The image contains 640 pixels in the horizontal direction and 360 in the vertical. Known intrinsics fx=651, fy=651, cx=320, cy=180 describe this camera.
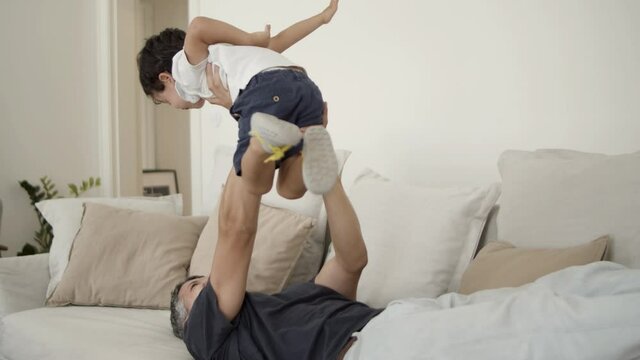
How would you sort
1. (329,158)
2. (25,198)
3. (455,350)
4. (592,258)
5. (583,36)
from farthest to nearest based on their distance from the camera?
(25,198) < (583,36) < (592,258) < (329,158) < (455,350)

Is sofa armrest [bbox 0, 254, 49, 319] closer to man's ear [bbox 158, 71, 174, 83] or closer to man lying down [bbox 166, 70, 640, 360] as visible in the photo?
man lying down [bbox 166, 70, 640, 360]

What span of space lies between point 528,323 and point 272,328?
0.72 metres

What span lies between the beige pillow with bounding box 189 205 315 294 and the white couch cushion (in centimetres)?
33

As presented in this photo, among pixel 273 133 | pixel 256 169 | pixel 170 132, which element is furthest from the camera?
pixel 170 132

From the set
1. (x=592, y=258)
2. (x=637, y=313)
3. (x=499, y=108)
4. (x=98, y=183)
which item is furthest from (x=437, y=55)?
(x=98, y=183)

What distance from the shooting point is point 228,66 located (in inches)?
74.6

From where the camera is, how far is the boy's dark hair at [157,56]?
6.96 feet

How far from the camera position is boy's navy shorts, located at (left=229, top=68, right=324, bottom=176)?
1737 millimetres

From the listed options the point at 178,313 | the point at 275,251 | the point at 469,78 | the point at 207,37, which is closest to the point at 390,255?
the point at 275,251

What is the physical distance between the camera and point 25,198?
13.0 feet

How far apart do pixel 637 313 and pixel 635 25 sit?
1.32 metres

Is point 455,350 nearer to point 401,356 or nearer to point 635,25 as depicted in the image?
point 401,356

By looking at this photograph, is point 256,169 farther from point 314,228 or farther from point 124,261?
point 124,261

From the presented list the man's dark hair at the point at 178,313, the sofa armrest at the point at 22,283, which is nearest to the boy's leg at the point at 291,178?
the man's dark hair at the point at 178,313
